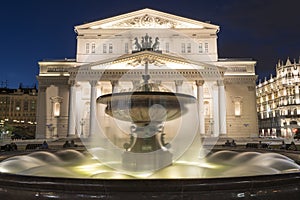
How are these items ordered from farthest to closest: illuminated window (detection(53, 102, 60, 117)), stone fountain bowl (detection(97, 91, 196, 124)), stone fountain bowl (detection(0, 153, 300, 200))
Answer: illuminated window (detection(53, 102, 60, 117)), stone fountain bowl (detection(97, 91, 196, 124)), stone fountain bowl (detection(0, 153, 300, 200))

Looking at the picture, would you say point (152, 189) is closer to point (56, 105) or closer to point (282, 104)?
point (56, 105)

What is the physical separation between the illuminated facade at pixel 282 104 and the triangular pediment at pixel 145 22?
3440 cm

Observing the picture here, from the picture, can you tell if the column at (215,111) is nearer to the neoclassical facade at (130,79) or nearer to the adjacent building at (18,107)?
the neoclassical facade at (130,79)

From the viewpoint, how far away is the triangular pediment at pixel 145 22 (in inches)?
1626

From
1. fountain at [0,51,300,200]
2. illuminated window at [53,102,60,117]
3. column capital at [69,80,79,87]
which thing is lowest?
fountain at [0,51,300,200]

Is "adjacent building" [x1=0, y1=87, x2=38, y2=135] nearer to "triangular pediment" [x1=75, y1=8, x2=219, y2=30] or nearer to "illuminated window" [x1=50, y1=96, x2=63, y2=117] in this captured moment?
"illuminated window" [x1=50, y1=96, x2=63, y2=117]

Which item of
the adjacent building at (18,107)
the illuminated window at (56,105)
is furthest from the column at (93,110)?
the adjacent building at (18,107)

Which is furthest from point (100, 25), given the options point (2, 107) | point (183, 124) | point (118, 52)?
point (2, 107)

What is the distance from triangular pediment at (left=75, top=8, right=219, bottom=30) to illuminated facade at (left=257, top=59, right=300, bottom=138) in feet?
113

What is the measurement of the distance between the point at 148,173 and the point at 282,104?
7146cm

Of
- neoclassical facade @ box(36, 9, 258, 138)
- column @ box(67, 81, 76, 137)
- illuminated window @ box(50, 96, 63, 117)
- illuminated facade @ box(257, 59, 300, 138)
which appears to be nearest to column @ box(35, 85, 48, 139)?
neoclassical facade @ box(36, 9, 258, 138)

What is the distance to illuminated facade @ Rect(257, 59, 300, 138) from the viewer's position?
65562 millimetres

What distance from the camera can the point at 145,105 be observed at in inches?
297

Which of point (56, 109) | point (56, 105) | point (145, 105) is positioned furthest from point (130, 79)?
point (145, 105)
